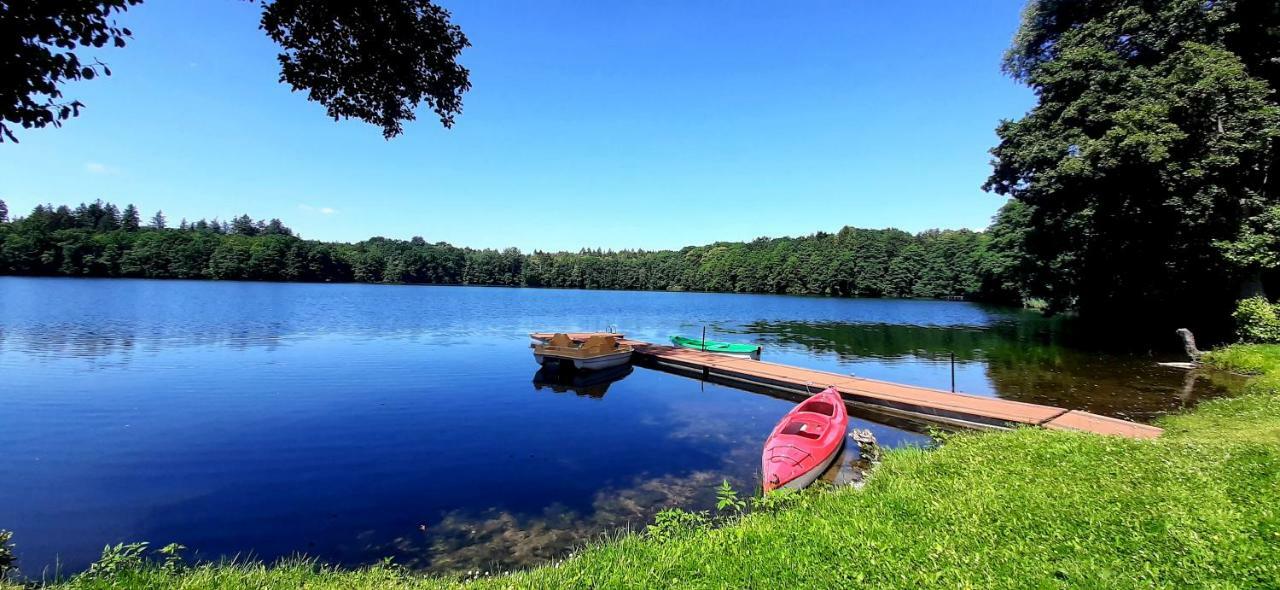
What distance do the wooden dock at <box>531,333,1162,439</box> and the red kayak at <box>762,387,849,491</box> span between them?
4355 millimetres

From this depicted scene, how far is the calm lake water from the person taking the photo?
8.08 m

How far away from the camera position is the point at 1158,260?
24.5 m

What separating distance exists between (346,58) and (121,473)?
30.8ft

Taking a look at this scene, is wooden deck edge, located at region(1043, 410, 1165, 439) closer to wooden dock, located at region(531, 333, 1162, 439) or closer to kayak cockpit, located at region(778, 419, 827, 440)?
wooden dock, located at region(531, 333, 1162, 439)

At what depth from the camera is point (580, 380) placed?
2158cm

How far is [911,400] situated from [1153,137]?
1440cm

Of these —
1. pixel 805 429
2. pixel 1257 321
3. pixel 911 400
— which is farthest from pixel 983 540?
pixel 1257 321

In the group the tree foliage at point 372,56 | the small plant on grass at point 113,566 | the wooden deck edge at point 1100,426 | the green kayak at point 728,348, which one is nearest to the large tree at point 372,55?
the tree foliage at point 372,56

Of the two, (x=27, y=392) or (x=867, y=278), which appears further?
(x=867, y=278)

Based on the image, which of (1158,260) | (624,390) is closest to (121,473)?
(624,390)

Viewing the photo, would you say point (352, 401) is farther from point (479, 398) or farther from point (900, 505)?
point (900, 505)

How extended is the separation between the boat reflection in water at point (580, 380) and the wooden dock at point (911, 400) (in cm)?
288

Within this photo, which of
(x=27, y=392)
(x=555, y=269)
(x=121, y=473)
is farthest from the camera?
(x=555, y=269)

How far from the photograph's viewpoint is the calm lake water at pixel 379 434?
8.08m
